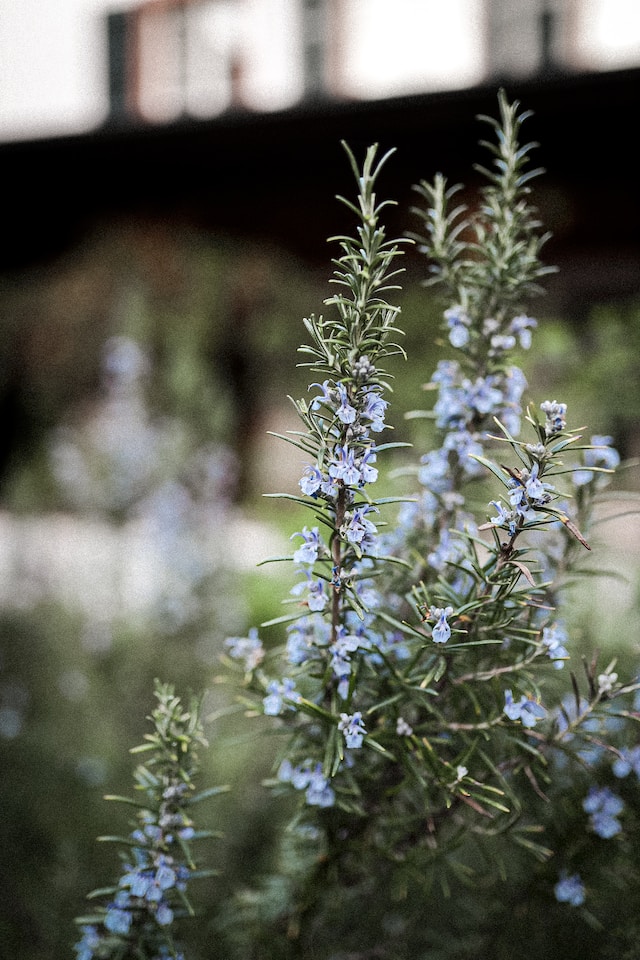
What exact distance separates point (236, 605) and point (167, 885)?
1559 millimetres

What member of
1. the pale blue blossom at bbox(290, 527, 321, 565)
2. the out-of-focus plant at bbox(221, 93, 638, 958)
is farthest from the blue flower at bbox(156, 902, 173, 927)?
the pale blue blossom at bbox(290, 527, 321, 565)

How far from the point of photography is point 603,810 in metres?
0.91

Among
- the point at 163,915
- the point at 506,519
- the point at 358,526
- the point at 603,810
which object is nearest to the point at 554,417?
the point at 506,519

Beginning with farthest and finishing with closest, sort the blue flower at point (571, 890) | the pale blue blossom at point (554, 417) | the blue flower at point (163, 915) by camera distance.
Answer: the blue flower at point (571, 890)
the blue flower at point (163, 915)
the pale blue blossom at point (554, 417)

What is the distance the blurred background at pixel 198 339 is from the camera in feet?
6.35

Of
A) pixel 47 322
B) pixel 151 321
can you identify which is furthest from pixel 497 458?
pixel 47 322

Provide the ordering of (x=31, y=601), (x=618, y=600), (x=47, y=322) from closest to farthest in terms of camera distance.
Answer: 1. (x=618, y=600)
2. (x=31, y=601)
3. (x=47, y=322)

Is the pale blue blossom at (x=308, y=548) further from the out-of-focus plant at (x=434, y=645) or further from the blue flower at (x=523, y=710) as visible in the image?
the blue flower at (x=523, y=710)

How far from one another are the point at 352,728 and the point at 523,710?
0.17m

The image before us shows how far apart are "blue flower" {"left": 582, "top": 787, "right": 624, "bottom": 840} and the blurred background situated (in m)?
0.18

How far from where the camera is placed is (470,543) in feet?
2.64

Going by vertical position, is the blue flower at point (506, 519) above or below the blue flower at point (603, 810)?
above

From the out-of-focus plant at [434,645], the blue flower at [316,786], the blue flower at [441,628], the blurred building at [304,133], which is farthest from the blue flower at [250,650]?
the blurred building at [304,133]

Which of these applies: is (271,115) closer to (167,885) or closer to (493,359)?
(493,359)
